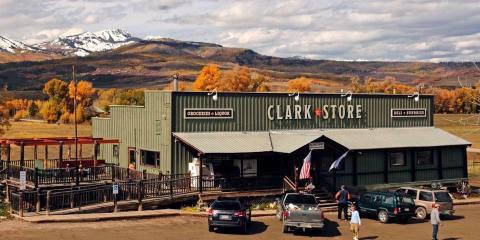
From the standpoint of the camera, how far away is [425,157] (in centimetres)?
4512

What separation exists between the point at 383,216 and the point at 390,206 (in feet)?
2.45

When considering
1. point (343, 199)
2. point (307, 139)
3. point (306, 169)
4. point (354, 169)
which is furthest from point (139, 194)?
point (354, 169)

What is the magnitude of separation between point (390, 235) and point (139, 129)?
729 inches

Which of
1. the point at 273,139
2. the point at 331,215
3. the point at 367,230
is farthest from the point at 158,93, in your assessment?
the point at 367,230

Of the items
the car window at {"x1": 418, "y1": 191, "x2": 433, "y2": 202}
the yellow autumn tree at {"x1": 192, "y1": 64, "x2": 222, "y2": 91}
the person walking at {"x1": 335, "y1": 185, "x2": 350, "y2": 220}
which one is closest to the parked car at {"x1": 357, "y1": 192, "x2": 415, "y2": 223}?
the person walking at {"x1": 335, "y1": 185, "x2": 350, "y2": 220}

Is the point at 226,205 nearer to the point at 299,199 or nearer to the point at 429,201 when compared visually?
the point at 299,199

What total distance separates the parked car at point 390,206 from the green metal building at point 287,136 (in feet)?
18.1

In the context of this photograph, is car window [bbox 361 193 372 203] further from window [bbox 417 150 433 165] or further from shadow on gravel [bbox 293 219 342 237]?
window [bbox 417 150 433 165]

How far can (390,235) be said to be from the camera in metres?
29.7

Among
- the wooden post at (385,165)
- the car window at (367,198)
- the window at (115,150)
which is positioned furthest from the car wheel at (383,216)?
the window at (115,150)

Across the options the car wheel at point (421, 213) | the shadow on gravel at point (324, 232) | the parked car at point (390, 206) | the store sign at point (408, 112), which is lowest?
the shadow on gravel at point (324, 232)

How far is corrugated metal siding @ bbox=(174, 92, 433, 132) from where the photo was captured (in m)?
38.7

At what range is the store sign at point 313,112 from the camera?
41656mm

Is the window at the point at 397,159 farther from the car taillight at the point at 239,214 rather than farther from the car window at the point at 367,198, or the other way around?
the car taillight at the point at 239,214
